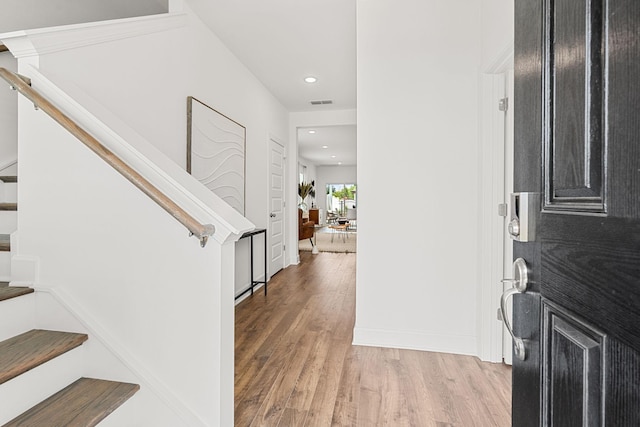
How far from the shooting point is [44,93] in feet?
4.76

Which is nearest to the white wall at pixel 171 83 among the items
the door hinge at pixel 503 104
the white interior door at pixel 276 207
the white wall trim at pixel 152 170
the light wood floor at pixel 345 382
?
the white wall trim at pixel 152 170

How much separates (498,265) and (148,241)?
6.89 ft

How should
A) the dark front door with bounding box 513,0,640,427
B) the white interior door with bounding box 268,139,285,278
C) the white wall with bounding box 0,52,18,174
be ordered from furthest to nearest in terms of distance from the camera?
the white interior door with bounding box 268,139,285,278 < the white wall with bounding box 0,52,18,174 < the dark front door with bounding box 513,0,640,427

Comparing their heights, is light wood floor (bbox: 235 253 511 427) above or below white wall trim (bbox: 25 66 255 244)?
below

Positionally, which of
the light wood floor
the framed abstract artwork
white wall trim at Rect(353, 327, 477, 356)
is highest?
the framed abstract artwork

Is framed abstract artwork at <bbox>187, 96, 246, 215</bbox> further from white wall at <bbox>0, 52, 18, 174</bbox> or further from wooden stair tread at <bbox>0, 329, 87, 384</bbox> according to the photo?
wooden stair tread at <bbox>0, 329, 87, 384</bbox>

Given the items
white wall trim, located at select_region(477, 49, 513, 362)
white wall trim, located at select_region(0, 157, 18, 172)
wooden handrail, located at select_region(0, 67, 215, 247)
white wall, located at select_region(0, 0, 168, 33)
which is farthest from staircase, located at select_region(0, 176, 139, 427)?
white wall trim, located at select_region(477, 49, 513, 362)

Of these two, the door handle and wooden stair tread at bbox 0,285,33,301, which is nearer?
the door handle

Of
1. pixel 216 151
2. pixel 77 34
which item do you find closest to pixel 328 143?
pixel 216 151

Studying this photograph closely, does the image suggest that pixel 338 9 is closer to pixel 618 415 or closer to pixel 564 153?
pixel 564 153

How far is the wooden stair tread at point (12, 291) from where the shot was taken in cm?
132

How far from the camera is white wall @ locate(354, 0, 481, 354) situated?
2.43 metres

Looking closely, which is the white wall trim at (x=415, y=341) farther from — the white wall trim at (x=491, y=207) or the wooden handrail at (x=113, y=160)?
the wooden handrail at (x=113, y=160)

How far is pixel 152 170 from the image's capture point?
138 cm
